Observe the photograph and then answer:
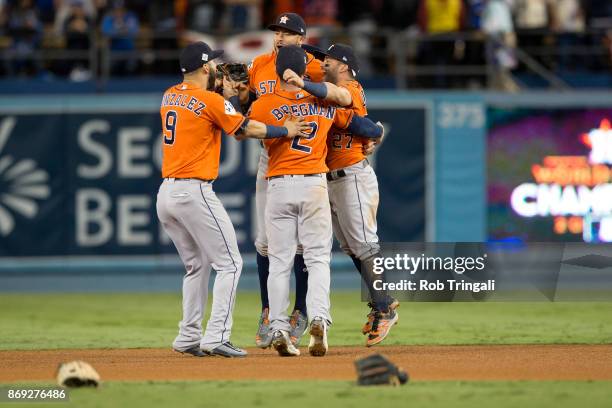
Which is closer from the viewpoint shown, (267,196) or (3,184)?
(267,196)

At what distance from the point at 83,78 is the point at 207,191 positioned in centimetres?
878

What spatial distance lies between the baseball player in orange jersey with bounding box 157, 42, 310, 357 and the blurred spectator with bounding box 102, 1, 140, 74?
8.25 meters

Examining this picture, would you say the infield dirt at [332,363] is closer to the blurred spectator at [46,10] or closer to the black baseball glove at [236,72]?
the black baseball glove at [236,72]

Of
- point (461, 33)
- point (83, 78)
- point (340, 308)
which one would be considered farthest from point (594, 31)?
point (83, 78)

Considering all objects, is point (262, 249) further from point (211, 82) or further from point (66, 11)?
point (66, 11)

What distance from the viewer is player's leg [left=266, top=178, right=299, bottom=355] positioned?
31.3ft

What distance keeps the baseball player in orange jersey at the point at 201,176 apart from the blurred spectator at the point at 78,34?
26.3ft

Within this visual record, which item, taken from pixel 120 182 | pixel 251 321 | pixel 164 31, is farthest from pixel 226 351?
pixel 164 31

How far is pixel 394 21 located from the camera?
18594mm

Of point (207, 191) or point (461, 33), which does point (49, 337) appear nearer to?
point (207, 191)

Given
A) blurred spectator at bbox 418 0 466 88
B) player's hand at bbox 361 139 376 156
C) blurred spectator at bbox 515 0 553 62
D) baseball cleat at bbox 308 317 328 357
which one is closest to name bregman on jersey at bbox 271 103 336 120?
player's hand at bbox 361 139 376 156

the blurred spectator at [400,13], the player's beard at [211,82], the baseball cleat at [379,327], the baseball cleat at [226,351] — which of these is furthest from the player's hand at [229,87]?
the blurred spectator at [400,13]

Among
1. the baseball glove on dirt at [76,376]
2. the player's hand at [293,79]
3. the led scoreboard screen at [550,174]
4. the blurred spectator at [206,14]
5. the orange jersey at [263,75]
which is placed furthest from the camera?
the blurred spectator at [206,14]

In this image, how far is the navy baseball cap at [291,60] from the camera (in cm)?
938
